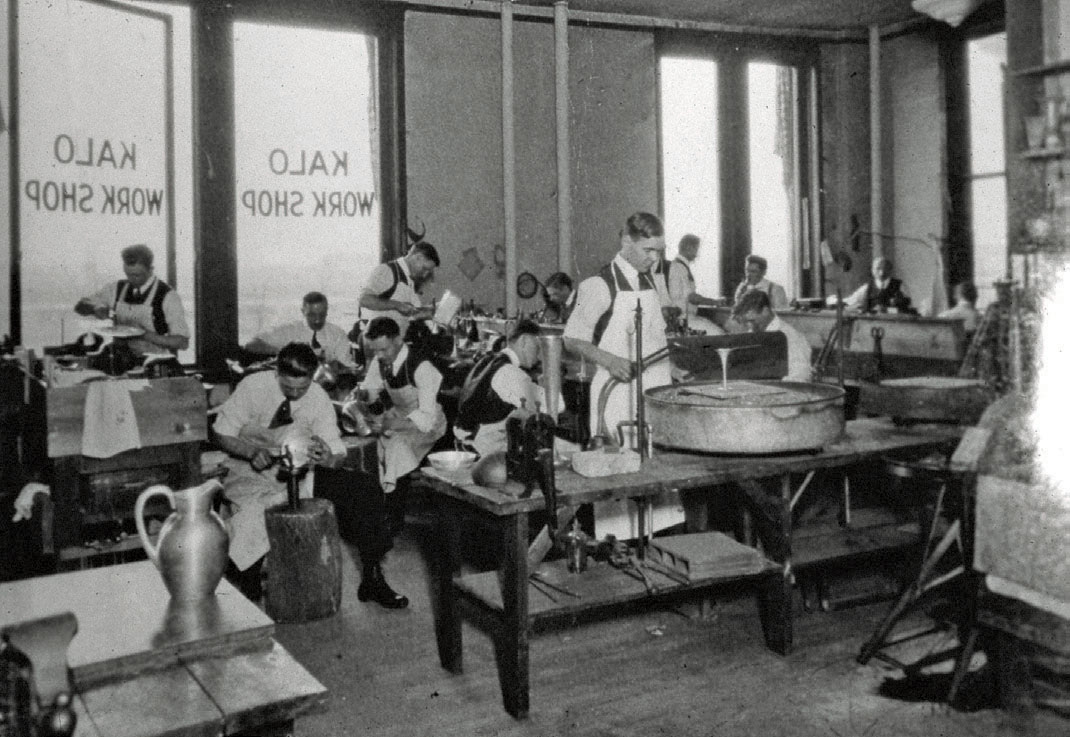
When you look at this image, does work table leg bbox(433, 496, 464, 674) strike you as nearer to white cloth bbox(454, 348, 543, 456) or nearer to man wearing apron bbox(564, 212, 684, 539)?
man wearing apron bbox(564, 212, 684, 539)

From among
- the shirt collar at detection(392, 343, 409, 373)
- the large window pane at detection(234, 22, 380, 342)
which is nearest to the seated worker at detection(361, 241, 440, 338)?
the large window pane at detection(234, 22, 380, 342)

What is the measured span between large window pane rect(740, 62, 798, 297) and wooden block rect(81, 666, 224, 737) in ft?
29.5

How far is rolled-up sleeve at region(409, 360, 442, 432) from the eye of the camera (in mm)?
5430

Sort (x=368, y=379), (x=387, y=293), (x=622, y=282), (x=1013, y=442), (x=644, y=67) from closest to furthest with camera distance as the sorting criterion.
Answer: (x=1013, y=442)
(x=622, y=282)
(x=368, y=379)
(x=387, y=293)
(x=644, y=67)

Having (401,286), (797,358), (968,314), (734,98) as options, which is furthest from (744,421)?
(734,98)

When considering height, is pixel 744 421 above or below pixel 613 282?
below

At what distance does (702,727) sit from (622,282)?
2194mm

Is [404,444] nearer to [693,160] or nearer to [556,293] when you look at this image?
[556,293]

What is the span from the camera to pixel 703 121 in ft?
32.9

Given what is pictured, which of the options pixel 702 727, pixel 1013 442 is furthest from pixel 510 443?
pixel 1013 442

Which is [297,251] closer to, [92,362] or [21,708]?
[92,362]

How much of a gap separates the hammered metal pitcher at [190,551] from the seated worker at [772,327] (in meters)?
3.68

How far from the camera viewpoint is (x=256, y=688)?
77.7 inches

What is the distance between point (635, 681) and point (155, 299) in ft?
13.6
